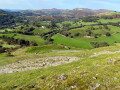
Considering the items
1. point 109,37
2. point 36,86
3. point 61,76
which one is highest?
point 61,76

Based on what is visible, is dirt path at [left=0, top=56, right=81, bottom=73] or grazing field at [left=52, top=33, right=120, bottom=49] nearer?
dirt path at [left=0, top=56, right=81, bottom=73]

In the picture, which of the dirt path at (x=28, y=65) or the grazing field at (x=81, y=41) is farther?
the grazing field at (x=81, y=41)

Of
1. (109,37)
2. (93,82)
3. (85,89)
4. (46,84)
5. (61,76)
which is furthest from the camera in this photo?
(109,37)

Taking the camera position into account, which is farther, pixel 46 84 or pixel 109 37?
pixel 109 37

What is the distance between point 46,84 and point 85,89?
661cm

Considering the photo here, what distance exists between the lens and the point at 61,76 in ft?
60.0

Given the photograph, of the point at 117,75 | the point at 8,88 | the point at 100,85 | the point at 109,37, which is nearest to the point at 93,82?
the point at 100,85

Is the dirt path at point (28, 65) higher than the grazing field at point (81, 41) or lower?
higher

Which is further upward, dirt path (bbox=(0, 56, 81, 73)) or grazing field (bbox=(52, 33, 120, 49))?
dirt path (bbox=(0, 56, 81, 73))

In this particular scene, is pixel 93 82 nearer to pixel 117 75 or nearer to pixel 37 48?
pixel 117 75

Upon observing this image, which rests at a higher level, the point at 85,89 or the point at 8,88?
the point at 85,89

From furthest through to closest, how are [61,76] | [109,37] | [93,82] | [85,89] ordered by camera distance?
[109,37] < [61,76] < [93,82] < [85,89]

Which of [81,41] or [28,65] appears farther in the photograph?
[81,41]

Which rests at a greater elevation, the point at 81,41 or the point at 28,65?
the point at 28,65
